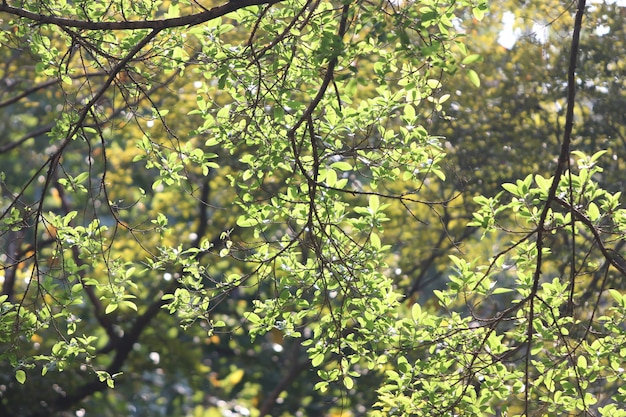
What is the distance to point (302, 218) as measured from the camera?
2793 mm

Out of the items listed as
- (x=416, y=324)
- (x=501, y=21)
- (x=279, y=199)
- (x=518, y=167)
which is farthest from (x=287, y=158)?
(x=501, y=21)

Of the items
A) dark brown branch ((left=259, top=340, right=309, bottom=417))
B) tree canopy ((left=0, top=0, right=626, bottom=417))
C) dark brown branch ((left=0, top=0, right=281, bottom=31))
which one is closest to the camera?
dark brown branch ((left=0, top=0, right=281, bottom=31))

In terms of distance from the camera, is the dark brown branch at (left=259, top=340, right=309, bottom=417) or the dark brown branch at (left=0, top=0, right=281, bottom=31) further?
the dark brown branch at (left=259, top=340, right=309, bottom=417)

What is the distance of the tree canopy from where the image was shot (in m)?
2.73

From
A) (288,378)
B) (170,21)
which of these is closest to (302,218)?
(170,21)

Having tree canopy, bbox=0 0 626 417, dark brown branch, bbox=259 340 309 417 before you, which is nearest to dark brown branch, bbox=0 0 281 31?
tree canopy, bbox=0 0 626 417

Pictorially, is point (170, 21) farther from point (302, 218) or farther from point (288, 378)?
point (288, 378)

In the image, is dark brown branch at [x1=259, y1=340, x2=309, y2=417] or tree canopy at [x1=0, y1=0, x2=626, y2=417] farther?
dark brown branch at [x1=259, y1=340, x2=309, y2=417]

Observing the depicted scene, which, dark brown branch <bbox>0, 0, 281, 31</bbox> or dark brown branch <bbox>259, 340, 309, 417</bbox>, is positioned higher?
dark brown branch <bbox>259, 340, 309, 417</bbox>

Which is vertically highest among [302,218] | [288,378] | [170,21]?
[288,378]

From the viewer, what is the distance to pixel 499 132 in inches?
240

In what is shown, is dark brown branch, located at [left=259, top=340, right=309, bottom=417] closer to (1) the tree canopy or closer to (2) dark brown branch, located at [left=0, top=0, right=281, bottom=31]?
(1) the tree canopy

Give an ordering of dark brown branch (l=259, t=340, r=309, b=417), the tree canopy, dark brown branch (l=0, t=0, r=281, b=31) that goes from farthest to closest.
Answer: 1. dark brown branch (l=259, t=340, r=309, b=417)
2. the tree canopy
3. dark brown branch (l=0, t=0, r=281, b=31)

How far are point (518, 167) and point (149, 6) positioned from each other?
3580 millimetres
